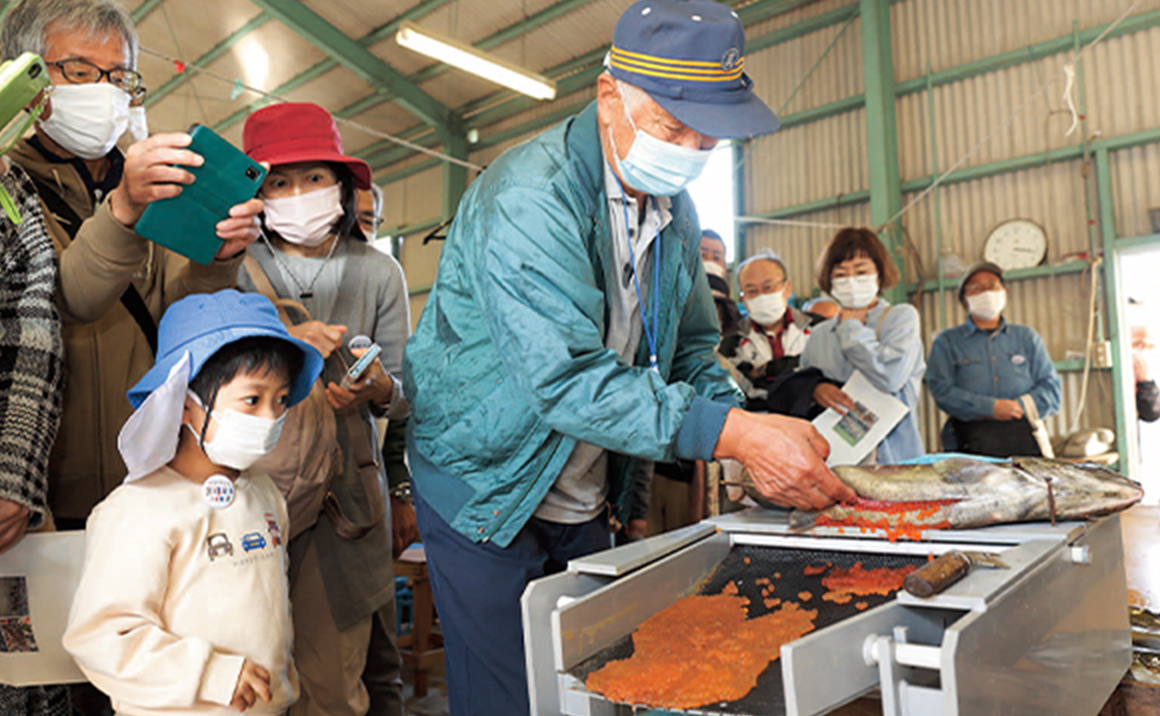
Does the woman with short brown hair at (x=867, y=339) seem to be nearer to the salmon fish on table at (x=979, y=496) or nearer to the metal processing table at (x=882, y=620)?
the salmon fish on table at (x=979, y=496)

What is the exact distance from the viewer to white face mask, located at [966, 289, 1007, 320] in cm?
433

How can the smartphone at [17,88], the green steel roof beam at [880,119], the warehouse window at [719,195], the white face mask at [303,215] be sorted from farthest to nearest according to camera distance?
the warehouse window at [719,195] < the green steel roof beam at [880,119] < the white face mask at [303,215] < the smartphone at [17,88]

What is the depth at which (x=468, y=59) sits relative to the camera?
21.0ft

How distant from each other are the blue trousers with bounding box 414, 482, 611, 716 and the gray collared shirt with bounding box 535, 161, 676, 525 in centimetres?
7

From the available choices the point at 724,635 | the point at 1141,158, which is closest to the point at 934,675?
the point at 724,635

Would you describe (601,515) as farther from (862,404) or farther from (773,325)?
(773,325)

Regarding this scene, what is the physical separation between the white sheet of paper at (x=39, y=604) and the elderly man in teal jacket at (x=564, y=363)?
53cm

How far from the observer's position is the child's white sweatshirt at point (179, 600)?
1.06m

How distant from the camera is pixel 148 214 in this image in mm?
1276

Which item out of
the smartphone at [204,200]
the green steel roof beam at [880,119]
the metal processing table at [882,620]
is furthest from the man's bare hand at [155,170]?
the green steel roof beam at [880,119]

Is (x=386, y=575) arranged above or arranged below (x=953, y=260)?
below

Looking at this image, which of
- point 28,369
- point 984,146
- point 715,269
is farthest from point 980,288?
point 28,369

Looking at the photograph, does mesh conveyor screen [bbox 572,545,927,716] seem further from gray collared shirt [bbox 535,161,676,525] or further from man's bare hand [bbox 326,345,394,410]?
man's bare hand [bbox 326,345,394,410]

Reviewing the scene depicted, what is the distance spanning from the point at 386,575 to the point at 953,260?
641 centimetres
